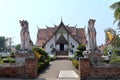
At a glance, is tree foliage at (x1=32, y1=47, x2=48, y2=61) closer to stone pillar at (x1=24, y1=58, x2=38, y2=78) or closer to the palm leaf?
the palm leaf

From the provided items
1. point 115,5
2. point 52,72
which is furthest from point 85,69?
point 115,5

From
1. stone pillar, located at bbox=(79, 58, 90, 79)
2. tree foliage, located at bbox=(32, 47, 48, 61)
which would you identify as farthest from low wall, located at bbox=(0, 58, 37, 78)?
tree foliage, located at bbox=(32, 47, 48, 61)

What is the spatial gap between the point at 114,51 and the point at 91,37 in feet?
65.5

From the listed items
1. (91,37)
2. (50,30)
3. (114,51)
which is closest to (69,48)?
(50,30)

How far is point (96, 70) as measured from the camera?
1662 centimetres

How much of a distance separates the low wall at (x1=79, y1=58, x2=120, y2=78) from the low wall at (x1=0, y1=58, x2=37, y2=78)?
3.10 meters

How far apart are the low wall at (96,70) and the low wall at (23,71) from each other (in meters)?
3.10

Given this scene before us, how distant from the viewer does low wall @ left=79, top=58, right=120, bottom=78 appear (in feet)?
→ 54.3


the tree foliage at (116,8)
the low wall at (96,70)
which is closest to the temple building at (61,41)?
the tree foliage at (116,8)

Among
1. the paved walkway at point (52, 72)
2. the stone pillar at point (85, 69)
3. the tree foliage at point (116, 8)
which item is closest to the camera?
the stone pillar at point (85, 69)

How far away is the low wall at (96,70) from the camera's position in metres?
16.5

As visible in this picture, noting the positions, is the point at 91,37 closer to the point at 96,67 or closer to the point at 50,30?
the point at 96,67

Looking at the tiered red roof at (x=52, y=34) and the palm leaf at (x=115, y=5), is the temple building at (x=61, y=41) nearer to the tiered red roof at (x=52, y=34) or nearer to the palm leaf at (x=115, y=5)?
the tiered red roof at (x=52, y=34)

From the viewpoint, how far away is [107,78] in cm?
1642
